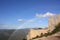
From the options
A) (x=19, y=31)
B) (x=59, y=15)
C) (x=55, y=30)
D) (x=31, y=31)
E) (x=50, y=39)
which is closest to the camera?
(x=50, y=39)

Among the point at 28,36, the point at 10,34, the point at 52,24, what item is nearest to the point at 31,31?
the point at 28,36

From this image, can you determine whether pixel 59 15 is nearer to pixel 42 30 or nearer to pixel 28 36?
pixel 42 30

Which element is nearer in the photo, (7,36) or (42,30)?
(42,30)

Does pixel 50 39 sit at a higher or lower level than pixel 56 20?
lower

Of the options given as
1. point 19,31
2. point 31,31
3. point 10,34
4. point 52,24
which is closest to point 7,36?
point 10,34

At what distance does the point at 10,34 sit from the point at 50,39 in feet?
8.86

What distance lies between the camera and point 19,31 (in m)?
6.77

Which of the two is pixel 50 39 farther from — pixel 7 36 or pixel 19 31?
pixel 7 36

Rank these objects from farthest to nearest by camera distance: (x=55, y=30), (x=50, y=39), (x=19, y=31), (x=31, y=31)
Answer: (x=19, y=31)
(x=31, y=31)
(x=55, y=30)
(x=50, y=39)

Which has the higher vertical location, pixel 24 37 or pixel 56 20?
pixel 56 20

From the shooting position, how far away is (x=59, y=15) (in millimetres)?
5941

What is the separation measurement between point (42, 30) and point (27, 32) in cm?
67

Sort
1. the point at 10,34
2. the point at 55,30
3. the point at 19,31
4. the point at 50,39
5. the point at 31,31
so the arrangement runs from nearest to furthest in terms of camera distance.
Answer: the point at 50,39 → the point at 55,30 → the point at 31,31 → the point at 19,31 → the point at 10,34

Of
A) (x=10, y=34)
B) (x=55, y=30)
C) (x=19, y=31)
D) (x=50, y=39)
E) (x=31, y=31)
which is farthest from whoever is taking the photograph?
(x=10, y=34)
